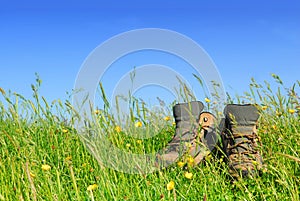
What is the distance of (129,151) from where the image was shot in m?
2.96

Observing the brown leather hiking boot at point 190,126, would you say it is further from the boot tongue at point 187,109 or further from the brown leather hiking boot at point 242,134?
the brown leather hiking boot at point 242,134

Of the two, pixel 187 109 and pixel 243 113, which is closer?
pixel 243 113

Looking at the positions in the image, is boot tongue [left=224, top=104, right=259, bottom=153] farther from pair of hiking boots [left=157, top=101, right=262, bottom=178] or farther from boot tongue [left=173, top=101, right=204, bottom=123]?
boot tongue [left=173, top=101, right=204, bottom=123]

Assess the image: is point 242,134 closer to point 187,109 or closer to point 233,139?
point 233,139

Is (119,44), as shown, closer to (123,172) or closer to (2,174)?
(123,172)

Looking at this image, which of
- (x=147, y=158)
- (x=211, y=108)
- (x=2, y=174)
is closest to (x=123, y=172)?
(x=147, y=158)

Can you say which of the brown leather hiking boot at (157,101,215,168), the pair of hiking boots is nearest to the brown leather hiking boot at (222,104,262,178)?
the pair of hiking boots

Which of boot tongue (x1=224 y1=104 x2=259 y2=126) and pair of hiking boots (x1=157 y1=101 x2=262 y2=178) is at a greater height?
boot tongue (x1=224 y1=104 x2=259 y2=126)

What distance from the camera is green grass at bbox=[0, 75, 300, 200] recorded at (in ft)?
7.56

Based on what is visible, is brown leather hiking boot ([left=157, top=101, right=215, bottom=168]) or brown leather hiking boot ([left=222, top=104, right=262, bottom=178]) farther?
brown leather hiking boot ([left=157, top=101, right=215, bottom=168])

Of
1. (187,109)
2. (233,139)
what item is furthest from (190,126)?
(233,139)

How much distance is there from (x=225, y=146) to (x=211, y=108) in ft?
2.26

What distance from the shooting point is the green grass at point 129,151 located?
2305mm

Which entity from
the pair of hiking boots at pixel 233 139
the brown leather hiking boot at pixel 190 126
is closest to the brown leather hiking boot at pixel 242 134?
the pair of hiking boots at pixel 233 139
